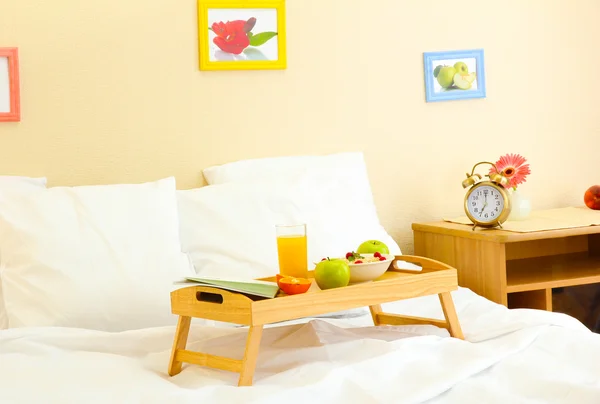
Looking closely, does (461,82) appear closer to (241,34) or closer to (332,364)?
(241,34)

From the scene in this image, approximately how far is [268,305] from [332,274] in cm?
20

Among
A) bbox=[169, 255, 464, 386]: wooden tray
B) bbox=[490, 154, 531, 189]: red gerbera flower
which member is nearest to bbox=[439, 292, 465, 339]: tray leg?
bbox=[169, 255, 464, 386]: wooden tray

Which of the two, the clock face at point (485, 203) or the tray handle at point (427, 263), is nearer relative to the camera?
the tray handle at point (427, 263)

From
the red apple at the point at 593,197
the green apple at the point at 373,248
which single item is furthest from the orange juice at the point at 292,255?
the red apple at the point at 593,197

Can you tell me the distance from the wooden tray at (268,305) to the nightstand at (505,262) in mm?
653

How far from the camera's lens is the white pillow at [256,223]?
2.31m

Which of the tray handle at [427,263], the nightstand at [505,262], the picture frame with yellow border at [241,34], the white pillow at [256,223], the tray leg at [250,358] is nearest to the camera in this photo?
the tray leg at [250,358]

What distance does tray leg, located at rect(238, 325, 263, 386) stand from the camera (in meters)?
1.56

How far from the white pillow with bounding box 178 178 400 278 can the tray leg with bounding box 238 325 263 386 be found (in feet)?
2.19

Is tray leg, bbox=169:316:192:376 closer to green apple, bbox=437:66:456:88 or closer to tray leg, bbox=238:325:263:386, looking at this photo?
tray leg, bbox=238:325:263:386

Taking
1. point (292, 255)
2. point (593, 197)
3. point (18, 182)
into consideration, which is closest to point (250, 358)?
point (292, 255)

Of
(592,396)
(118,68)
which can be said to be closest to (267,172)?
(118,68)

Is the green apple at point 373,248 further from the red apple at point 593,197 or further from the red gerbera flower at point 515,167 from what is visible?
the red apple at point 593,197

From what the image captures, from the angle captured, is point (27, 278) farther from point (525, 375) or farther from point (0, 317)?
point (525, 375)
